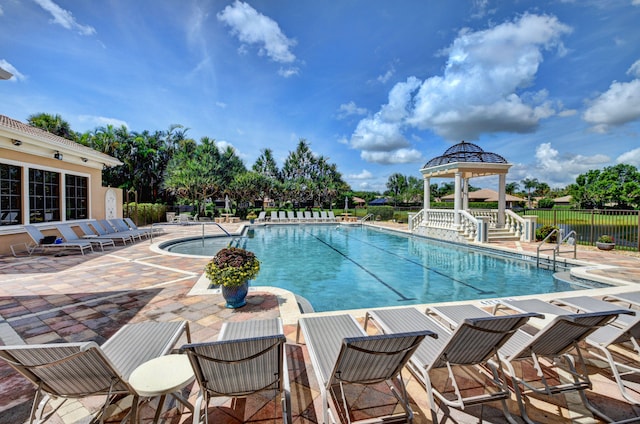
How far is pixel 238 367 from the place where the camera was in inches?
74.2

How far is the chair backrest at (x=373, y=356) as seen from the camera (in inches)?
70.4

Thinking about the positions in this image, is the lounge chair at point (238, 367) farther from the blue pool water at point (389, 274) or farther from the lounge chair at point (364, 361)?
the blue pool water at point (389, 274)

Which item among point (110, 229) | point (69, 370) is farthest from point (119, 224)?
point (69, 370)

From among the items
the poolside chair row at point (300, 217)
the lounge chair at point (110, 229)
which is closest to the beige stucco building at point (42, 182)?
the lounge chair at point (110, 229)

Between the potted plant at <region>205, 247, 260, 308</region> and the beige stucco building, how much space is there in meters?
9.42

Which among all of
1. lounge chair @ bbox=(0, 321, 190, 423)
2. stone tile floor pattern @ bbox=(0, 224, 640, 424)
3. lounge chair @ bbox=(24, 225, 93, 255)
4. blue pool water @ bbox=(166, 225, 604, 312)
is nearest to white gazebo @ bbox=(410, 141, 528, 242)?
blue pool water @ bbox=(166, 225, 604, 312)

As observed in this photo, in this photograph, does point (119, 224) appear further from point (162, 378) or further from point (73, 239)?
point (162, 378)

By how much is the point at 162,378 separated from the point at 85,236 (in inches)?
475

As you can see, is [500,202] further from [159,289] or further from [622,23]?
[159,289]

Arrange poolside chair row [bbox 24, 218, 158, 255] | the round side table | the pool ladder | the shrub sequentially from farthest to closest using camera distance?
the shrub, poolside chair row [bbox 24, 218, 158, 255], the pool ladder, the round side table

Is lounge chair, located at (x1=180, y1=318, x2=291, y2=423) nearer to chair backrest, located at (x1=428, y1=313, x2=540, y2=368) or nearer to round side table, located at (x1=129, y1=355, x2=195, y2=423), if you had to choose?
round side table, located at (x1=129, y1=355, x2=195, y2=423)

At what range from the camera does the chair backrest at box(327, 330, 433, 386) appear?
1787 mm

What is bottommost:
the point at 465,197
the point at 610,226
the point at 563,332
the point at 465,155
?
the point at 563,332

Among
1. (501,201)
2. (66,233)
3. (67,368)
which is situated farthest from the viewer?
(501,201)
